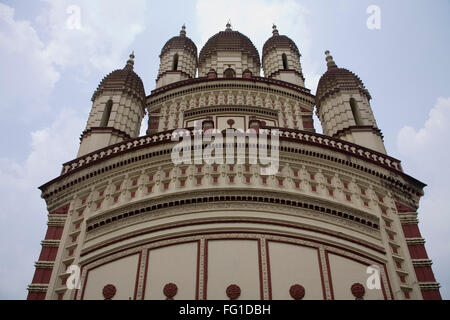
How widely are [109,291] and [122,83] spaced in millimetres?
10935

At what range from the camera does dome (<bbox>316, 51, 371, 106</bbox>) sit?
19.3 meters

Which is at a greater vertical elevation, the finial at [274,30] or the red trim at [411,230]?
the finial at [274,30]

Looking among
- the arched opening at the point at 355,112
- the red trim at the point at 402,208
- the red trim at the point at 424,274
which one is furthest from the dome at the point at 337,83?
the red trim at the point at 424,274

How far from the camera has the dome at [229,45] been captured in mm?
26391

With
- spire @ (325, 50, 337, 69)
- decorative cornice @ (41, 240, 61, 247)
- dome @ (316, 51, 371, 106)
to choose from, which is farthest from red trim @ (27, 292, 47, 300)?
spire @ (325, 50, 337, 69)

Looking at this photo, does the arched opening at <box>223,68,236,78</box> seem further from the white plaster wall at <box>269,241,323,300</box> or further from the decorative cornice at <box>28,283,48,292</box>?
the decorative cornice at <box>28,283,48,292</box>

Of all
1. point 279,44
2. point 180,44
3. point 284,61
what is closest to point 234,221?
point 284,61

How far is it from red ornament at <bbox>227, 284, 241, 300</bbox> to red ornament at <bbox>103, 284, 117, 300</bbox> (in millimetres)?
3101

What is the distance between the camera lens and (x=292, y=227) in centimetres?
1238

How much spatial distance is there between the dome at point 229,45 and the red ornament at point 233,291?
1820cm

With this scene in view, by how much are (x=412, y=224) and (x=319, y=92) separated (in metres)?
8.89

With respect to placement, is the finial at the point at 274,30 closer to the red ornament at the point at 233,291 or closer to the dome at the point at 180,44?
the dome at the point at 180,44

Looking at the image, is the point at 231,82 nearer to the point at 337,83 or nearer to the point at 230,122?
the point at 230,122
